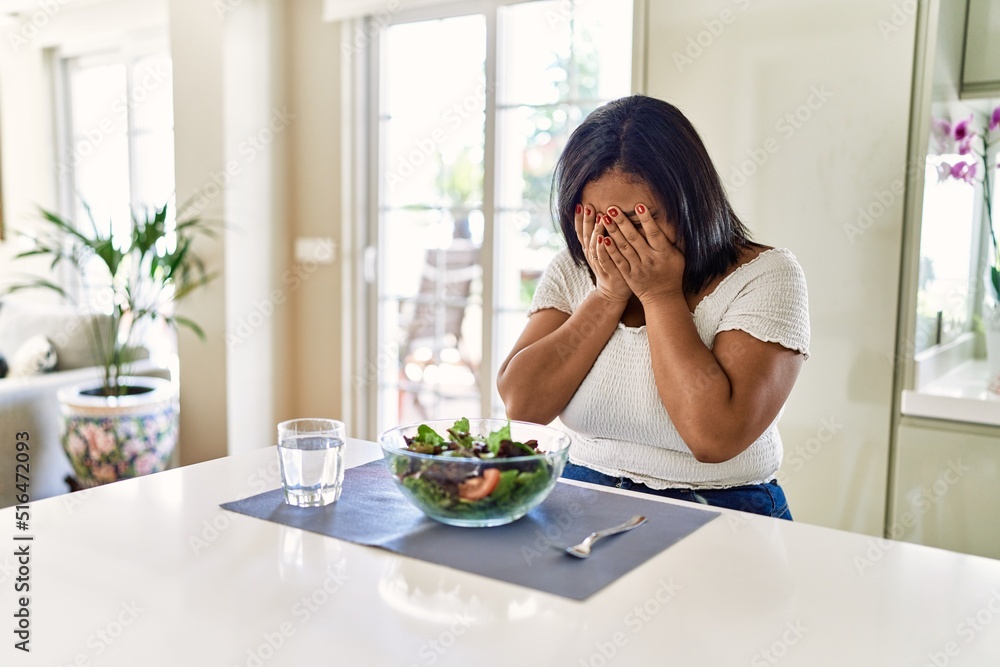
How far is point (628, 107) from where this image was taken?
55.8 inches

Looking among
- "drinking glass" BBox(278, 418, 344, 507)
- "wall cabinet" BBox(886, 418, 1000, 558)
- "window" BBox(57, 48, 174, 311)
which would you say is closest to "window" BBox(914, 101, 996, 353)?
"wall cabinet" BBox(886, 418, 1000, 558)

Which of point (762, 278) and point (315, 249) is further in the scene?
point (315, 249)

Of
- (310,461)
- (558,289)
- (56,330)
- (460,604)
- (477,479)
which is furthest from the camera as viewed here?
(56,330)

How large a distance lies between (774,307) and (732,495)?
297 mm

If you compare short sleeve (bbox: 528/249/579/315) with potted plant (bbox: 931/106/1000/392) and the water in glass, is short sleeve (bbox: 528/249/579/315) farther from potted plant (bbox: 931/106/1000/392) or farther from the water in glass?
potted plant (bbox: 931/106/1000/392)

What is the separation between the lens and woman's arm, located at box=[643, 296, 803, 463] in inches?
49.2

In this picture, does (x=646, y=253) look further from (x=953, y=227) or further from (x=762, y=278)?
(x=953, y=227)

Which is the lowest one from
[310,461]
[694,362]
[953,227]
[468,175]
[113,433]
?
[113,433]

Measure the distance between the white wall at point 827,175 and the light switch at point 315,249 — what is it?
1716 mm

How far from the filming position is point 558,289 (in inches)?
62.9

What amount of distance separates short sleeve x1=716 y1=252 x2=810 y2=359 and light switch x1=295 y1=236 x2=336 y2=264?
227cm

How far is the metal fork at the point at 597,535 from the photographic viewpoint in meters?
0.89

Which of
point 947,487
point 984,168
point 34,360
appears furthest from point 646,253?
point 34,360

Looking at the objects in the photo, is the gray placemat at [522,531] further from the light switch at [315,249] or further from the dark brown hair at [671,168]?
the light switch at [315,249]
